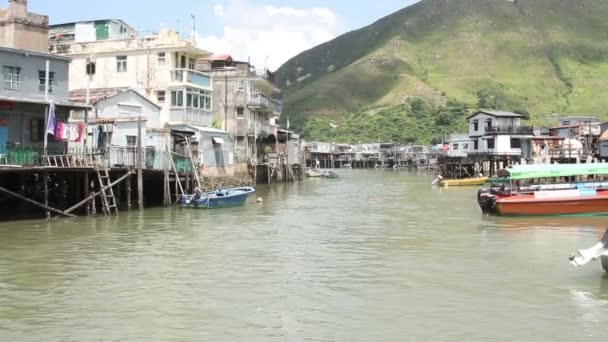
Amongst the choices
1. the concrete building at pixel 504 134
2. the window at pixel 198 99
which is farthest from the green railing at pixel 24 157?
the concrete building at pixel 504 134

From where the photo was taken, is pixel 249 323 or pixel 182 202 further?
pixel 182 202

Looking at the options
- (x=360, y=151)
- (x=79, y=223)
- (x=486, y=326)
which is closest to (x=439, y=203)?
(x=79, y=223)

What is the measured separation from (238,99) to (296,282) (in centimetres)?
5043

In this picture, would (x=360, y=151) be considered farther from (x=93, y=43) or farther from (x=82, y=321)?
(x=82, y=321)

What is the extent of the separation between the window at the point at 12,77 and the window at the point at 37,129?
8.01 feet

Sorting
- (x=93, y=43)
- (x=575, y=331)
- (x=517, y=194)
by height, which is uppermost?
(x=93, y=43)

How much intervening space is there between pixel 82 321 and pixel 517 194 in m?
27.9

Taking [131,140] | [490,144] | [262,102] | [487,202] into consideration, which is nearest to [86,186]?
[131,140]

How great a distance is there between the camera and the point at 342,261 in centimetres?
2288

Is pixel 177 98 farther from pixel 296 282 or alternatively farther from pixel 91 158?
pixel 296 282

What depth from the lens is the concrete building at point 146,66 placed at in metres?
54.5

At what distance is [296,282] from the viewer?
760 inches

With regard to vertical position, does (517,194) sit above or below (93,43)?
below

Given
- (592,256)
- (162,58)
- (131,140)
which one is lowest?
(592,256)
